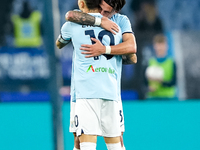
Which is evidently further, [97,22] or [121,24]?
[121,24]

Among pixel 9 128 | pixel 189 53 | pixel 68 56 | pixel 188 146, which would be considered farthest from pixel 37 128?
pixel 189 53

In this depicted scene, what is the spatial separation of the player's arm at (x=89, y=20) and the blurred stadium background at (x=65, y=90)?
14cm

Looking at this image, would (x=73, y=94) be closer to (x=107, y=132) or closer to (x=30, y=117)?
(x=107, y=132)

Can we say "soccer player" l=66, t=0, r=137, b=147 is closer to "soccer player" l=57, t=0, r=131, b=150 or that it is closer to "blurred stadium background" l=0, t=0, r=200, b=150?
"soccer player" l=57, t=0, r=131, b=150

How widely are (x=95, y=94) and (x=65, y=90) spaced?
5.65 metres

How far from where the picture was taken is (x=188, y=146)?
473cm

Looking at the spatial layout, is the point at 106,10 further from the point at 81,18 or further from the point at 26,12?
the point at 26,12

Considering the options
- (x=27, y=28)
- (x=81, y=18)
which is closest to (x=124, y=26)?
(x=81, y=18)

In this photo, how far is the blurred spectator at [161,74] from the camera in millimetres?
7914

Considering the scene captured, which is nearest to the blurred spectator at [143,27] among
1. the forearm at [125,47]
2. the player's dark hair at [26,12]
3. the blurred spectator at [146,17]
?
the blurred spectator at [146,17]

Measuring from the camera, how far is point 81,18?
3.18 m

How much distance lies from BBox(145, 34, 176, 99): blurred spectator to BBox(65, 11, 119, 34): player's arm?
4.80 meters

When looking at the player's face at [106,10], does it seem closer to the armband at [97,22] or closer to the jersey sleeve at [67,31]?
the armband at [97,22]

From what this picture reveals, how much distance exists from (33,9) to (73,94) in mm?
7613
